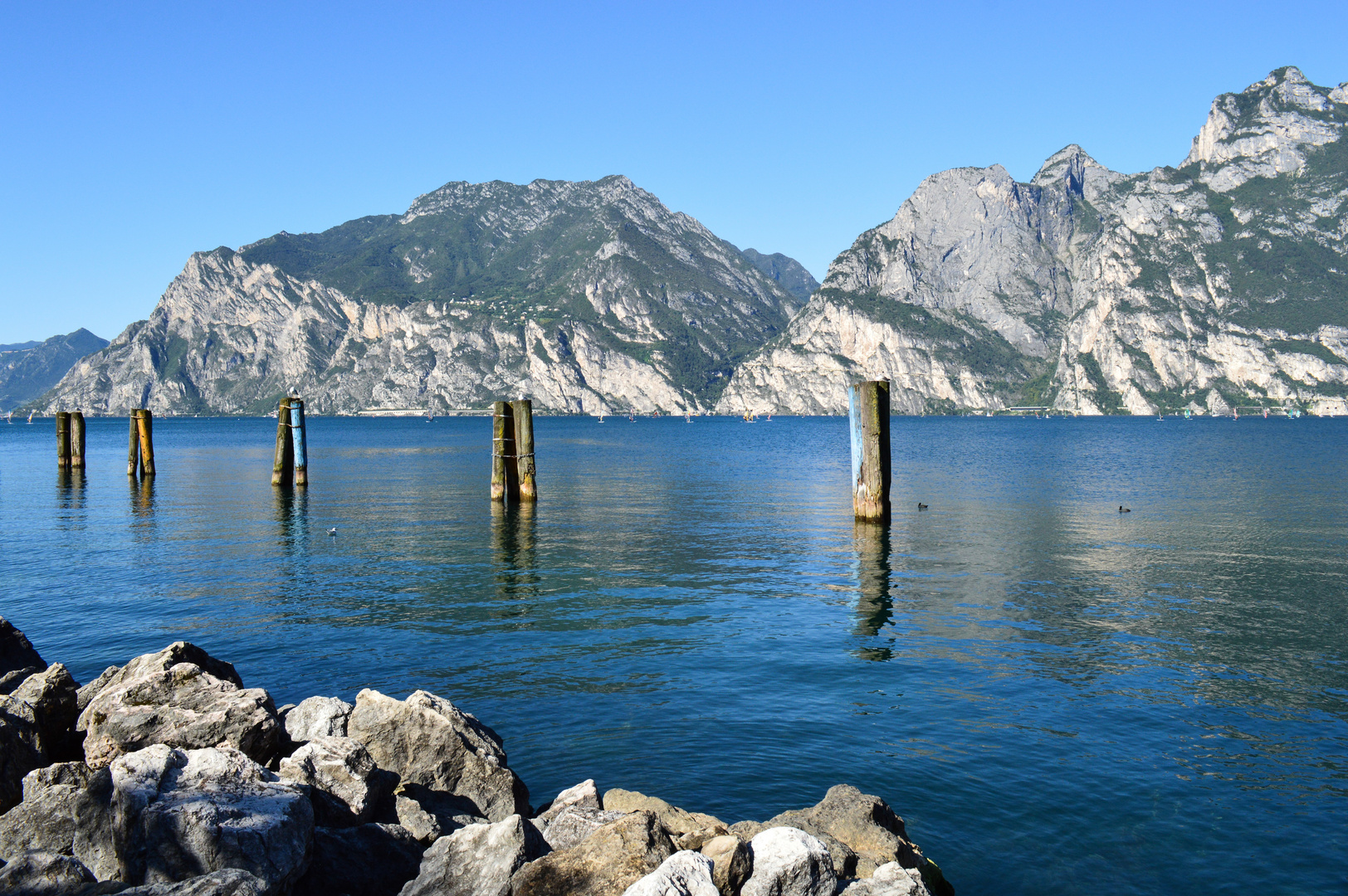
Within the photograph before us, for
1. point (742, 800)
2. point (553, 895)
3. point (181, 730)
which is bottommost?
point (742, 800)

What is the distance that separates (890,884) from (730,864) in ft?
4.19

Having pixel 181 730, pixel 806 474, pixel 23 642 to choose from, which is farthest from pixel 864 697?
pixel 806 474

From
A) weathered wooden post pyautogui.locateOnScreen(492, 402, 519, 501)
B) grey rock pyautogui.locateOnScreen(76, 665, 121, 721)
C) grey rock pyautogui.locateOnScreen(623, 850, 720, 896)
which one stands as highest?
weathered wooden post pyautogui.locateOnScreen(492, 402, 519, 501)

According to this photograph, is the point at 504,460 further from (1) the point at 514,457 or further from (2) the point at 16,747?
(2) the point at 16,747

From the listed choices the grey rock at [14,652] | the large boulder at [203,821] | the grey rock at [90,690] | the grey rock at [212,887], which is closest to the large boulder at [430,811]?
the large boulder at [203,821]

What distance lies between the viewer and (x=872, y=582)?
75.7ft

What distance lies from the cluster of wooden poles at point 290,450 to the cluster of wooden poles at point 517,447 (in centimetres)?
4

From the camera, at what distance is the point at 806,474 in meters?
62.0

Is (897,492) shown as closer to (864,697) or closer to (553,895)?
(864,697)

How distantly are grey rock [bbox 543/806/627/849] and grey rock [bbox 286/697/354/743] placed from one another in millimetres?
2872

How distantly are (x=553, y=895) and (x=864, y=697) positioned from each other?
319 inches

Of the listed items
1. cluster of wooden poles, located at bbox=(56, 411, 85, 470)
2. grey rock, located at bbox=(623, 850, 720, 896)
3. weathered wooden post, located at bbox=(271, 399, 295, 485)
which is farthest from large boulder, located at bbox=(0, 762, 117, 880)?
cluster of wooden poles, located at bbox=(56, 411, 85, 470)

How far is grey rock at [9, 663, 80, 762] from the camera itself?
914 cm

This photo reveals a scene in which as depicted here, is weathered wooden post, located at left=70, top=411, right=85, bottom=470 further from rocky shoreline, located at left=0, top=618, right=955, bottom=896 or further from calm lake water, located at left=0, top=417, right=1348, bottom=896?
rocky shoreline, located at left=0, top=618, right=955, bottom=896
